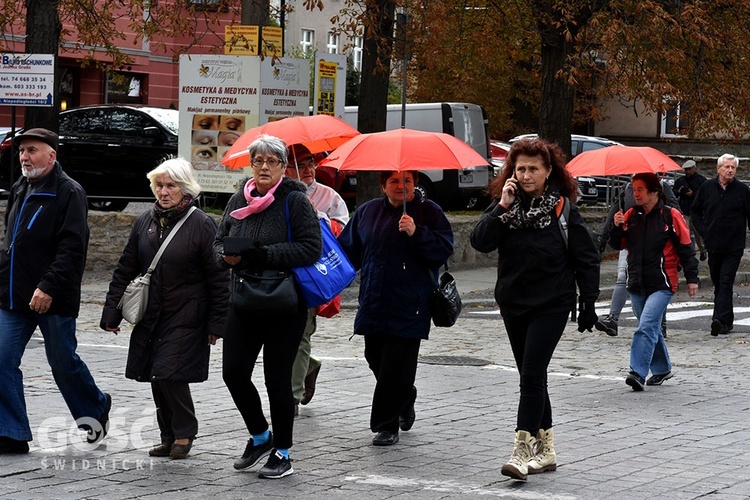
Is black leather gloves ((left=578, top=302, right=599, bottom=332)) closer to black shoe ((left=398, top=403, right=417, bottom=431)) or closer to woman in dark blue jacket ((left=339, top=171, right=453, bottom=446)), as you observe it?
woman in dark blue jacket ((left=339, top=171, right=453, bottom=446))

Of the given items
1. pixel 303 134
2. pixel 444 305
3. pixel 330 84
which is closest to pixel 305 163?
pixel 303 134

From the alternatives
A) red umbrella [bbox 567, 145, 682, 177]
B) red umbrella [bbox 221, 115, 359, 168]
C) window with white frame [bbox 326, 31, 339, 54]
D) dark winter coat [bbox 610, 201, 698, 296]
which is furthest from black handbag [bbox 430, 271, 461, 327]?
window with white frame [bbox 326, 31, 339, 54]

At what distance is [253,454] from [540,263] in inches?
69.7

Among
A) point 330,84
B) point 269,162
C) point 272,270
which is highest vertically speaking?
point 330,84

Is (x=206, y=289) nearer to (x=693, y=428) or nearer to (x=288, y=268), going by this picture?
(x=288, y=268)

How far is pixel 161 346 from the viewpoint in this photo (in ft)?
23.6

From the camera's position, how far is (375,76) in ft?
65.2

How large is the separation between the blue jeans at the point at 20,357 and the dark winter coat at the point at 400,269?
1.60m

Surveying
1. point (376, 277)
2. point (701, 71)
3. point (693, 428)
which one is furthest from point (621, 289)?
point (701, 71)

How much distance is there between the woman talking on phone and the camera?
6.99 m

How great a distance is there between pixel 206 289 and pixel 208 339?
264 millimetres

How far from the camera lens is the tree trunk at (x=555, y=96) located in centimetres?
2119

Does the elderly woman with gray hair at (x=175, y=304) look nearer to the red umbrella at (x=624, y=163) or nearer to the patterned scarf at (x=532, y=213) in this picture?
the patterned scarf at (x=532, y=213)

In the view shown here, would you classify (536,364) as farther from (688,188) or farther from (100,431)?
(688,188)
